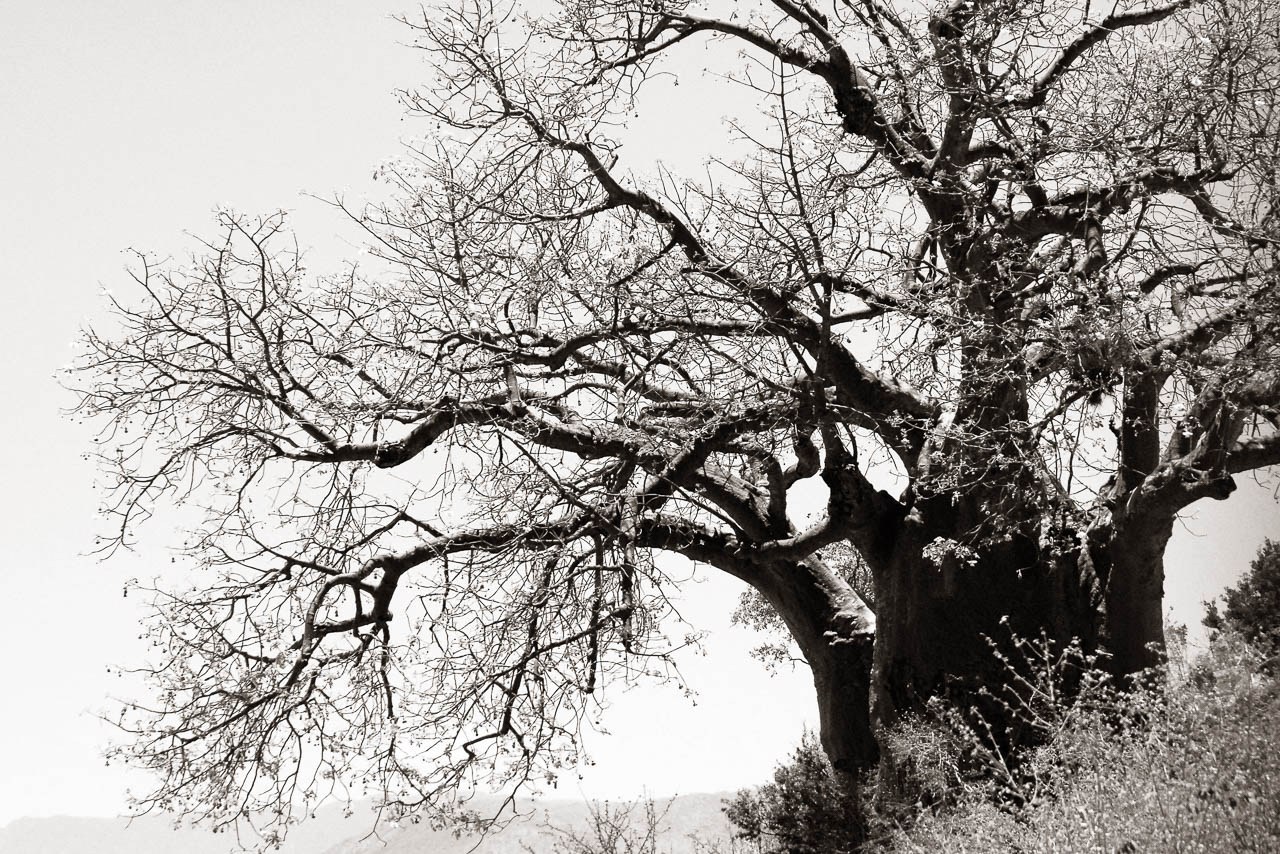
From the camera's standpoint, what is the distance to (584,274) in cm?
993

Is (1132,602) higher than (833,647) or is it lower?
lower

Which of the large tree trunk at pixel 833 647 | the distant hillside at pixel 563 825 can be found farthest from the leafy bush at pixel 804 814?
the distant hillside at pixel 563 825

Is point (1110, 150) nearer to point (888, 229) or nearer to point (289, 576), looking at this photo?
point (888, 229)

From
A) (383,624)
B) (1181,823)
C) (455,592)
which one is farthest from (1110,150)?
(383,624)

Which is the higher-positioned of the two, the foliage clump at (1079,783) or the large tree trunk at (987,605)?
the large tree trunk at (987,605)

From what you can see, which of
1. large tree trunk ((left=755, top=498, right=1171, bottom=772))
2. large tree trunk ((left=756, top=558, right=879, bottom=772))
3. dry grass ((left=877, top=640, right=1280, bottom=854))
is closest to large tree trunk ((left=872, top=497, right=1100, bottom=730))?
large tree trunk ((left=755, top=498, right=1171, bottom=772))

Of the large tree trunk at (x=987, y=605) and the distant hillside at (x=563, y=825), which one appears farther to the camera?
the distant hillside at (x=563, y=825)

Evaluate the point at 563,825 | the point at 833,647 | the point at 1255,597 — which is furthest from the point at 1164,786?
the point at 563,825

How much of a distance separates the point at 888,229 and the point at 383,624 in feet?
19.3

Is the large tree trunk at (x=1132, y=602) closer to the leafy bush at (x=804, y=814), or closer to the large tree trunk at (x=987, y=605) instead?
the large tree trunk at (x=987, y=605)

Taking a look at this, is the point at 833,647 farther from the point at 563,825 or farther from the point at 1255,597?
the point at 563,825

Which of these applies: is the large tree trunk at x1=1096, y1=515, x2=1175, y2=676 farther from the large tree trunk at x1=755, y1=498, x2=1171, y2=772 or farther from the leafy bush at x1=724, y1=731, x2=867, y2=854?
the leafy bush at x1=724, y1=731, x2=867, y2=854

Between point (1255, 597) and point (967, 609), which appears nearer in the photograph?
point (967, 609)

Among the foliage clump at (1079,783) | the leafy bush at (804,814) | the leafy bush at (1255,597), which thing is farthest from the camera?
the leafy bush at (1255,597)
